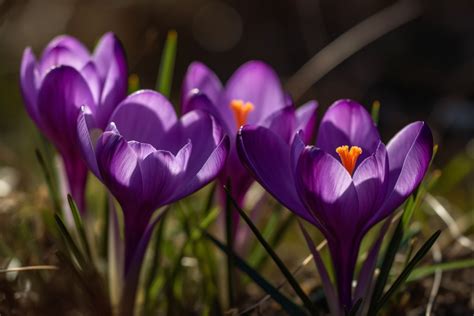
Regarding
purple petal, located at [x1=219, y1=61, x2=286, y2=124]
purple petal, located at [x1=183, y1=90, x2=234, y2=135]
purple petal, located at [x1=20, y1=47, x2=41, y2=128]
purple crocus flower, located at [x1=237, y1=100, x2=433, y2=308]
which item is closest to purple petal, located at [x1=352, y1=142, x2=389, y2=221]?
purple crocus flower, located at [x1=237, y1=100, x2=433, y2=308]

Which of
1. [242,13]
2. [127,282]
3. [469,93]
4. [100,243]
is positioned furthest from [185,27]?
[127,282]

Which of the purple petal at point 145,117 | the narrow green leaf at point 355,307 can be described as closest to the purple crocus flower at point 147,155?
the purple petal at point 145,117

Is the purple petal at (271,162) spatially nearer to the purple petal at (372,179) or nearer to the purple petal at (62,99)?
the purple petal at (372,179)

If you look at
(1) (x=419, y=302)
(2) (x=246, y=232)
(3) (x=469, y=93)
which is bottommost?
(3) (x=469, y=93)

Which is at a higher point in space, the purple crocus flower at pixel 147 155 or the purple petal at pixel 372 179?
the purple crocus flower at pixel 147 155

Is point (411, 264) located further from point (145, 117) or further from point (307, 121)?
point (145, 117)

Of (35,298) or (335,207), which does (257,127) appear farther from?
(35,298)

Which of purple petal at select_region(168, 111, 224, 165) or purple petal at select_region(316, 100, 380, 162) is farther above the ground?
purple petal at select_region(168, 111, 224, 165)

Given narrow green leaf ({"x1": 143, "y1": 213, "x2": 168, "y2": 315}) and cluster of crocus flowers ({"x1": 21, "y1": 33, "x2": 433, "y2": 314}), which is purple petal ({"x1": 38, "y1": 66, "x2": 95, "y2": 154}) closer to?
cluster of crocus flowers ({"x1": 21, "y1": 33, "x2": 433, "y2": 314})
